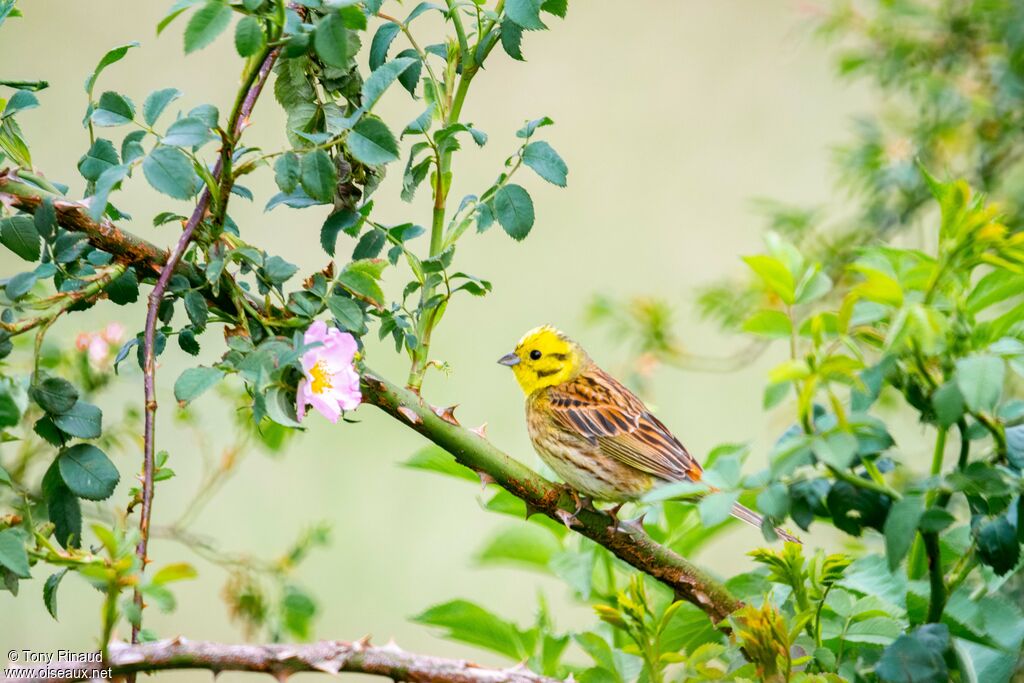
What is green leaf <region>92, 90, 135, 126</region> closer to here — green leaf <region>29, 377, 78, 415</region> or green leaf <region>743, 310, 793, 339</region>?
green leaf <region>29, 377, 78, 415</region>

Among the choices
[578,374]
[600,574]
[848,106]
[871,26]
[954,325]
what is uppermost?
[848,106]

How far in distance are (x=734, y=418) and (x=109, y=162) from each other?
3544 mm

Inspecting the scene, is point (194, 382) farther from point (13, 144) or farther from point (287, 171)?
point (13, 144)

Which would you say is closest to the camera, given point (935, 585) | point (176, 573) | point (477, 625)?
point (176, 573)

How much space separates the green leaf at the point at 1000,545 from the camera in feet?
3.38

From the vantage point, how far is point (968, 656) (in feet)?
3.94

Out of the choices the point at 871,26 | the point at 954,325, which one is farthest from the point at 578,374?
the point at 954,325

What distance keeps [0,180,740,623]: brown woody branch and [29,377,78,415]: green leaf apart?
318mm

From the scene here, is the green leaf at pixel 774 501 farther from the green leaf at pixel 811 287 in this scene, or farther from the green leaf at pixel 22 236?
the green leaf at pixel 22 236

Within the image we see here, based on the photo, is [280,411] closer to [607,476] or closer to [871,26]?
[607,476]

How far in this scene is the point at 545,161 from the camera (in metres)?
1.36

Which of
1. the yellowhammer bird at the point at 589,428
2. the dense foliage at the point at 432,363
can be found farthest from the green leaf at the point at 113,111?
the yellowhammer bird at the point at 589,428

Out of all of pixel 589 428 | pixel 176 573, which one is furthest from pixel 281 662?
pixel 589 428

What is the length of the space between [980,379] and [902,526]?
0.47 feet
